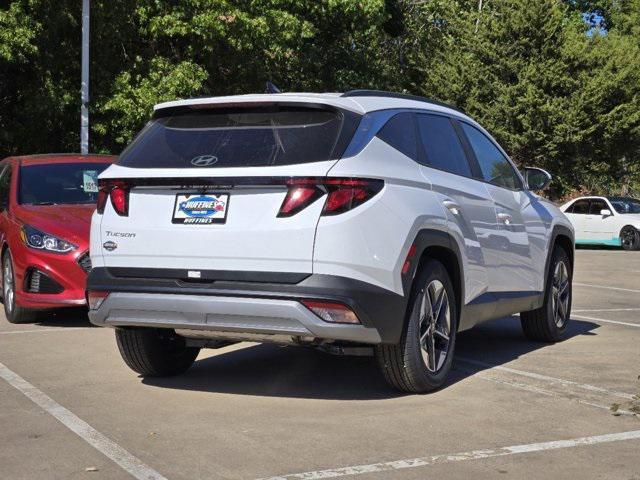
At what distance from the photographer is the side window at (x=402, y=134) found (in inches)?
262

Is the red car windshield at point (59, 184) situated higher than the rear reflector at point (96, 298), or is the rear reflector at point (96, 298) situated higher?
the red car windshield at point (59, 184)

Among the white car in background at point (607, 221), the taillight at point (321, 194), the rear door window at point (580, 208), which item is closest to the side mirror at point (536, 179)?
the taillight at point (321, 194)

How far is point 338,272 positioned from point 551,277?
12.3ft

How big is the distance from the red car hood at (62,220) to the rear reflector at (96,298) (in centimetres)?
350

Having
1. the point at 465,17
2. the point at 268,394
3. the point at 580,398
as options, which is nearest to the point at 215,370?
the point at 268,394

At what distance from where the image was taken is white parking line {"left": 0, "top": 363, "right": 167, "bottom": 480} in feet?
16.1

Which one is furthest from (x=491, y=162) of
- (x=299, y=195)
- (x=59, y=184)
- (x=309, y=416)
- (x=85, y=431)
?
(x=59, y=184)

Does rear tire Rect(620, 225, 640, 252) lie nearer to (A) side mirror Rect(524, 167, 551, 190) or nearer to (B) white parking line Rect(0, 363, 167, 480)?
(A) side mirror Rect(524, 167, 551, 190)

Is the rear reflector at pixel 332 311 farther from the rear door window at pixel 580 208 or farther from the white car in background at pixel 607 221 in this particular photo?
the rear door window at pixel 580 208

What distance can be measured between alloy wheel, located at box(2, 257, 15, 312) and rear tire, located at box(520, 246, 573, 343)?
15.4ft

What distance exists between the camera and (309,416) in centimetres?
615

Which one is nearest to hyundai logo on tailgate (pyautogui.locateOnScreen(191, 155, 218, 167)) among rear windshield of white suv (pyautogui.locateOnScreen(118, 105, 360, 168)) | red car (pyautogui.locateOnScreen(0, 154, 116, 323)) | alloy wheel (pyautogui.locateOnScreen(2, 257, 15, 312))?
rear windshield of white suv (pyautogui.locateOnScreen(118, 105, 360, 168))

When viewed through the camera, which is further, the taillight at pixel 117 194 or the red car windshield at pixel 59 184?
the red car windshield at pixel 59 184

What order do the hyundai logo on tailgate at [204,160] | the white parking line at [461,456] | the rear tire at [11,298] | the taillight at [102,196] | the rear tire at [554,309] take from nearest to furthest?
the white parking line at [461,456], the hyundai logo on tailgate at [204,160], the taillight at [102,196], the rear tire at [554,309], the rear tire at [11,298]
